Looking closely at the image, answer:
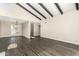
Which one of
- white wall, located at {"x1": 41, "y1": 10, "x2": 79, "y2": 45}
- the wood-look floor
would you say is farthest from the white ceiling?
the wood-look floor

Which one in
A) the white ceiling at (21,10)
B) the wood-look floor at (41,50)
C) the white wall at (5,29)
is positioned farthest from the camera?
the white wall at (5,29)

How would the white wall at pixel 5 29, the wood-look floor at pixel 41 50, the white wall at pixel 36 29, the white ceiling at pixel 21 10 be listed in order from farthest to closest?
the white wall at pixel 36 29 < the white wall at pixel 5 29 < the white ceiling at pixel 21 10 < the wood-look floor at pixel 41 50

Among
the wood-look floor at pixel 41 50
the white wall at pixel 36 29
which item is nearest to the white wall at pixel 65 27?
the wood-look floor at pixel 41 50

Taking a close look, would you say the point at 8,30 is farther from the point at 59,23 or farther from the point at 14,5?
the point at 59,23

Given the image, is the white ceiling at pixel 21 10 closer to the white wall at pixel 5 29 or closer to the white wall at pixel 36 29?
the white wall at pixel 36 29

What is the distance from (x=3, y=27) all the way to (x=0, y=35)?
1013 millimetres

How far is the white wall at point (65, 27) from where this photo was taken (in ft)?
16.8

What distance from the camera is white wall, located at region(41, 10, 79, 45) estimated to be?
16.8 ft

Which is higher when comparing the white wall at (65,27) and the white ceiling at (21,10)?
the white ceiling at (21,10)

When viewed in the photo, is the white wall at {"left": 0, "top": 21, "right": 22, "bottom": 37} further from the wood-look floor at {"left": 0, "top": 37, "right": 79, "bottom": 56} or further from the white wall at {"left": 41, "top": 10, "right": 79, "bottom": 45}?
the white wall at {"left": 41, "top": 10, "right": 79, "bottom": 45}

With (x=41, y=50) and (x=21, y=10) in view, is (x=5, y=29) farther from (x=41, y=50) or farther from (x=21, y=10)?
(x=41, y=50)

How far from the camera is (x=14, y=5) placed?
654 centimetres

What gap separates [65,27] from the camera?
5.80 m

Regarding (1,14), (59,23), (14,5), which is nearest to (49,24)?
(59,23)
